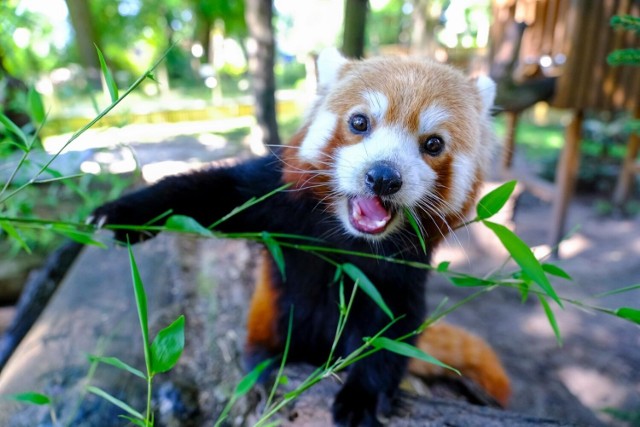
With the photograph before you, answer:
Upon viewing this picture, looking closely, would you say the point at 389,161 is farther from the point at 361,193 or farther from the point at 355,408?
the point at 355,408

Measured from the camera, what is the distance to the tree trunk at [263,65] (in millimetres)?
5051

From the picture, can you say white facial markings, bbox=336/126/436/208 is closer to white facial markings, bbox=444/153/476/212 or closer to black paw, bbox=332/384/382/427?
white facial markings, bbox=444/153/476/212

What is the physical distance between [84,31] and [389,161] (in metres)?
11.1

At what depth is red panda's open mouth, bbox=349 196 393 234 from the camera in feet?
5.29

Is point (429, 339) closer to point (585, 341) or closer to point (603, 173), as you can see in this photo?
point (585, 341)

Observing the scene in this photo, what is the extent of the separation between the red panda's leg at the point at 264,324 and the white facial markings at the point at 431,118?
1.01m

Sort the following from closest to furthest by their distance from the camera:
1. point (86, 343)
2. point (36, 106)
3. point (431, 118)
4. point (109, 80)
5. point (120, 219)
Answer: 1. point (109, 80)
2. point (36, 106)
3. point (431, 118)
4. point (120, 219)
5. point (86, 343)

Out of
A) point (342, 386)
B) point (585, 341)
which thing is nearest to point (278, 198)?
point (342, 386)

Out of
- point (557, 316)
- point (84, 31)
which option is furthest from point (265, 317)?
point (84, 31)

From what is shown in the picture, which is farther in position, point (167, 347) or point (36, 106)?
point (36, 106)

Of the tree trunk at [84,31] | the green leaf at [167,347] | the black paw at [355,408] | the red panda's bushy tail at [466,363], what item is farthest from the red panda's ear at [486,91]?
the tree trunk at [84,31]

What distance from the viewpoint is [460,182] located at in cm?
183

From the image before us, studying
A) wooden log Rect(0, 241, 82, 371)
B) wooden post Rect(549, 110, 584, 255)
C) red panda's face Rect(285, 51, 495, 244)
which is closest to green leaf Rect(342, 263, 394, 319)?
red panda's face Rect(285, 51, 495, 244)

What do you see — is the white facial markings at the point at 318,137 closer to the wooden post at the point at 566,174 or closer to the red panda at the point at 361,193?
the red panda at the point at 361,193
